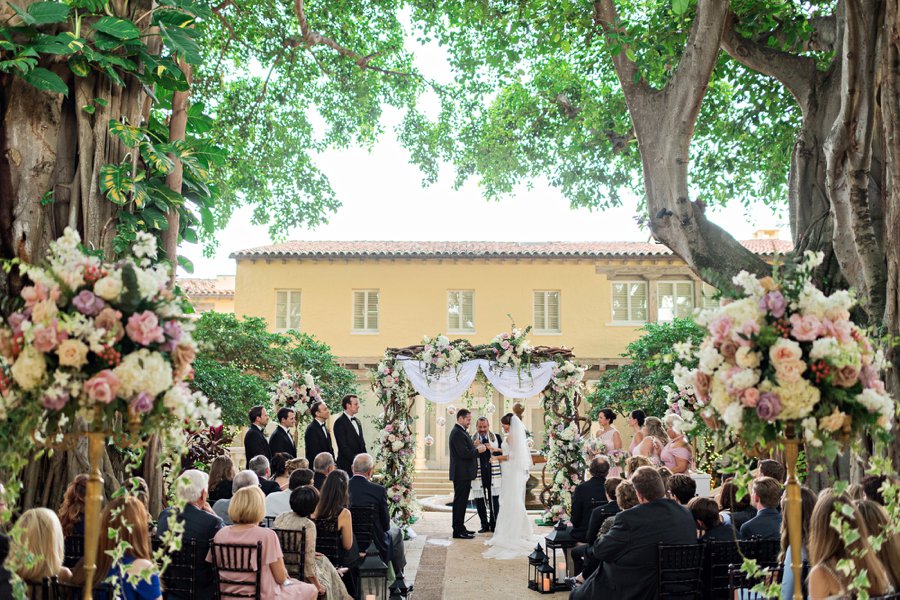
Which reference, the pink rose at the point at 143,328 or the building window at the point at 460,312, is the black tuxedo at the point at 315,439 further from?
the building window at the point at 460,312

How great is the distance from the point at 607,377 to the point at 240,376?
9081 mm

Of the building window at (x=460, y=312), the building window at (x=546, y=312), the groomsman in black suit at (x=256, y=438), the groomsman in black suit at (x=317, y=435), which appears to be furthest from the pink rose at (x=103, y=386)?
the building window at (x=546, y=312)

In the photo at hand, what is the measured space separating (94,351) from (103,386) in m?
0.16

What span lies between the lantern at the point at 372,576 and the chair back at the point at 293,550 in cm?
106

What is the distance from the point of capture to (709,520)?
581 centimetres

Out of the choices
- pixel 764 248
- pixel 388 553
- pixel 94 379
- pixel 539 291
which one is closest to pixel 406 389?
pixel 388 553

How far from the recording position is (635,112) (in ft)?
27.2

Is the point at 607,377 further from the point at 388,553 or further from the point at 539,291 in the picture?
the point at 388,553

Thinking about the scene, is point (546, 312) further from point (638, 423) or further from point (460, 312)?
point (638, 423)

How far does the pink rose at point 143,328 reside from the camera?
10.7 ft

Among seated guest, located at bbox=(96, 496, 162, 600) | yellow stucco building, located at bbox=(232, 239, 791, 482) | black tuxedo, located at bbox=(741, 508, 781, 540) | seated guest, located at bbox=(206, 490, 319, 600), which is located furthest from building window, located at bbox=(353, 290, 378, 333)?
seated guest, located at bbox=(96, 496, 162, 600)

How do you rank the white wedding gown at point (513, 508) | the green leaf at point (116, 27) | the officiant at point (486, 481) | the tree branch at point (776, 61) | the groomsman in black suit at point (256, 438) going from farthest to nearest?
the officiant at point (486, 481) < the white wedding gown at point (513, 508) < the groomsman in black suit at point (256, 438) < the tree branch at point (776, 61) < the green leaf at point (116, 27)

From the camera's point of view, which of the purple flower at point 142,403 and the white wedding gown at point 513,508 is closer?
the purple flower at point 142,403

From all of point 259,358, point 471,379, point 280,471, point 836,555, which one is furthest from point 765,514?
point 259,358
